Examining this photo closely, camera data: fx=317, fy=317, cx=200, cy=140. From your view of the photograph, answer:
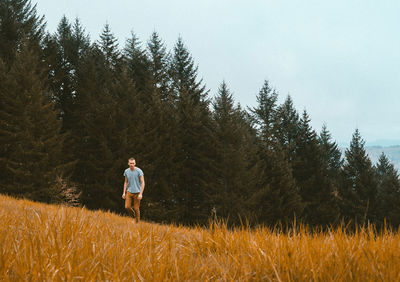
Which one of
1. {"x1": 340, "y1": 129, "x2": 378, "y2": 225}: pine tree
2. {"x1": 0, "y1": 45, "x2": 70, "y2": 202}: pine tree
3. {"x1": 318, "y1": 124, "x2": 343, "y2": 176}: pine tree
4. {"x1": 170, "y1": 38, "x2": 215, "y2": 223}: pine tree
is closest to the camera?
{"x1": 0, "y1": 45, "x2": 70, "y2": 202}: pine tree

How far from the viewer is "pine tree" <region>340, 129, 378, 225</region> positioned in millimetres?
39531

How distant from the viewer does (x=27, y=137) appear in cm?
2334

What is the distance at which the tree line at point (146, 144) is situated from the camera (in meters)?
24.6

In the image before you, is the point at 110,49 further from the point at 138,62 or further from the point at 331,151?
the point at 331,151

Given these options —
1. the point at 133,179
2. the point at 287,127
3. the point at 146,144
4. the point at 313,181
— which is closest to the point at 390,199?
the point at 313,181

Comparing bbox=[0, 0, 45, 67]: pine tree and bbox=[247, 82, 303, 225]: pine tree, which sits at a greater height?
bbox=[0, 0, 45, 67]: pine tree

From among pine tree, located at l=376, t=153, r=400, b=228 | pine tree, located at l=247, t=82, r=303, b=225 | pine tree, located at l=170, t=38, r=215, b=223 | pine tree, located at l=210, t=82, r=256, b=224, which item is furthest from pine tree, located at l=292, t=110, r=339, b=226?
pine tree, located at l=170, t=38, r=215, b=223

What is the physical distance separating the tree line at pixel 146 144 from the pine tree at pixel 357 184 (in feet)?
0.42

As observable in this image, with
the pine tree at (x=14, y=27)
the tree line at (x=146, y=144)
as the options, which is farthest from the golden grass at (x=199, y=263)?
the pine tree at (x=14, y=27)

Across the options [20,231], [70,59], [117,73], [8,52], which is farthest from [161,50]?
[20,231]

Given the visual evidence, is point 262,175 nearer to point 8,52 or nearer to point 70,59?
point 70,59

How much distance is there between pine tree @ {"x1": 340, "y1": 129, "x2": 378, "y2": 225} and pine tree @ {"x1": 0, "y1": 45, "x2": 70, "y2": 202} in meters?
33.9

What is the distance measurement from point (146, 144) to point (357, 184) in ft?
89.8

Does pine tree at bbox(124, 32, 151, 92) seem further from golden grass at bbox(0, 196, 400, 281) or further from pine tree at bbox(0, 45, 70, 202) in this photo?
golden grass at bbox(0, 196, 400, 281)
